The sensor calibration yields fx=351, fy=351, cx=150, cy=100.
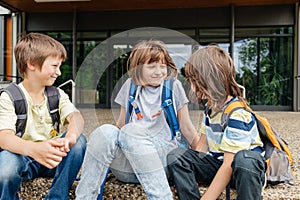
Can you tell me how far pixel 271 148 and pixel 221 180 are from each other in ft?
0.96

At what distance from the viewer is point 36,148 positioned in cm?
140

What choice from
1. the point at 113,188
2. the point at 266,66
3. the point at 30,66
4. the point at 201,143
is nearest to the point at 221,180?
the point at 201,143

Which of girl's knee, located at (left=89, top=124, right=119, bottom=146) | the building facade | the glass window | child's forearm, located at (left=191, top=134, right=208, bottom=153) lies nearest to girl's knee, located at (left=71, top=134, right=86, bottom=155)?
girl's knee, located at (left=89, top=124, right=119, bottom=146)

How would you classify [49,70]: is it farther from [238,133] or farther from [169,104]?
[238,133]

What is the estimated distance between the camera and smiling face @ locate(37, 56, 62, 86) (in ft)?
5.35

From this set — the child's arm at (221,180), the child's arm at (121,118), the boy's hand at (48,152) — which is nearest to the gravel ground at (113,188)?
the child's arm at (121,118)

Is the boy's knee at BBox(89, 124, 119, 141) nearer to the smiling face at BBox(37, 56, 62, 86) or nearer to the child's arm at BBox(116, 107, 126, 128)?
the child's arm at BBox(116, 107, 126, 128)

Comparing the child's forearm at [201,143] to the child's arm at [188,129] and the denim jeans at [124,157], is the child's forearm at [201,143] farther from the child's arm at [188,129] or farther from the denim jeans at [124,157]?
the denim jeans at [124,157]

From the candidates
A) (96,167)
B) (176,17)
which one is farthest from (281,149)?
(176,17)

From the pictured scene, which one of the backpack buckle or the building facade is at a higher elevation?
the building facade

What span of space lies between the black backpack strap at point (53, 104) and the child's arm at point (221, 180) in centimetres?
78

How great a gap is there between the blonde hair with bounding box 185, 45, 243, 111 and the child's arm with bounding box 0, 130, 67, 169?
65 cm

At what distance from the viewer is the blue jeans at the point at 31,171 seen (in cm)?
143

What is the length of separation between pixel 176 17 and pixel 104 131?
7832mm
